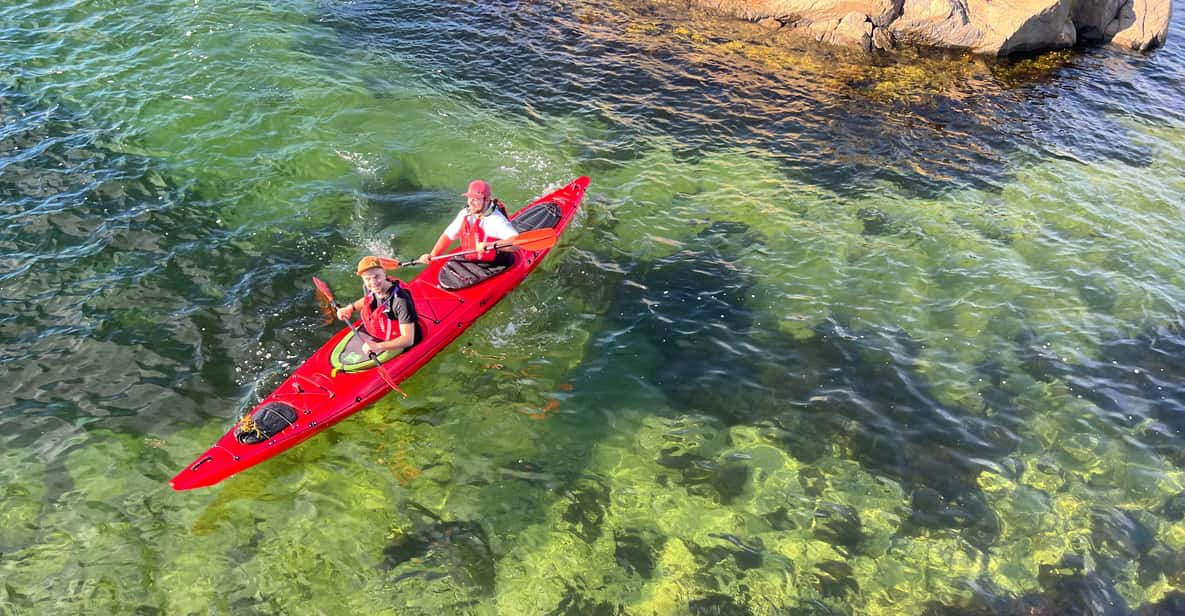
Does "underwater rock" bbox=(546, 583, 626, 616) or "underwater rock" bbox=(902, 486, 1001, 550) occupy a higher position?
"underwater rock" bbox=(902, 486, 1001, 550)

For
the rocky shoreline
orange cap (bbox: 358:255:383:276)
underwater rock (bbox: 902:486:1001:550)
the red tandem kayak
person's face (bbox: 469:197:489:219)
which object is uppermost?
the rocky shoreline

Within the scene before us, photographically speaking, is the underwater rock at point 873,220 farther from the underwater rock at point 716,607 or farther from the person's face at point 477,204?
the underwater rock at point 716,607

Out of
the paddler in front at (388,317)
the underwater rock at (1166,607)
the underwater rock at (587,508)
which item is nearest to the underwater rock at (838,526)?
the underwater rock at (587,508)

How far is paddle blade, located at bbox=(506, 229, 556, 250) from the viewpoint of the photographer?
36.4 feet

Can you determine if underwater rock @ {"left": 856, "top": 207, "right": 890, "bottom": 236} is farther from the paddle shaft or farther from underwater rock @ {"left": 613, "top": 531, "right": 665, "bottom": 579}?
underwater rock @ {"left": 613, "top": 531, "right": 665, "bottom": 579}

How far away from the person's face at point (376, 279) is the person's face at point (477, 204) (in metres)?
2.17

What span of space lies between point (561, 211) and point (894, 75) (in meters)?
10.8

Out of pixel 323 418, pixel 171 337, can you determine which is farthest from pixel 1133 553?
pixel 171 337

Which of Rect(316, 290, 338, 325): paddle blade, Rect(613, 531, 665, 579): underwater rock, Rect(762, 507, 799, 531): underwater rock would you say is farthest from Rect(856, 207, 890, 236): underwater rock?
Rect(316, 290, 338, 325): paddle blade

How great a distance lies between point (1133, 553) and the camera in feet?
28.1

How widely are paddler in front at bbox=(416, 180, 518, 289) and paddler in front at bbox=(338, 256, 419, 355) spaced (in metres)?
1.27

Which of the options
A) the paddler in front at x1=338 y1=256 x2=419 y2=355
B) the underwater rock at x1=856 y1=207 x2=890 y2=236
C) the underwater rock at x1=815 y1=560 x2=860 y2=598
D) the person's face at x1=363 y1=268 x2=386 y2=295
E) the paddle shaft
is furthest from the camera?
the underwater rock at x1=856 y1=207 x2=890 y2=236

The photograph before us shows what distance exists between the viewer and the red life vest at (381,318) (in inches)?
375

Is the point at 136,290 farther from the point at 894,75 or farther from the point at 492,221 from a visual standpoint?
the point at 894,75
